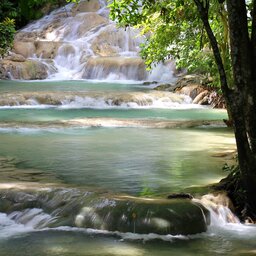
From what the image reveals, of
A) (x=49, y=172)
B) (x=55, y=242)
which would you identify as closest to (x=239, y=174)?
(x=55, y=242)

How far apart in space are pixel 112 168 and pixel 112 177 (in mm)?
693

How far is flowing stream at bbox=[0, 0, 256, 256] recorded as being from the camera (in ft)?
19.0

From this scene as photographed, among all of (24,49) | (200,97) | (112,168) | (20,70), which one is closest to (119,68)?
(20,70)

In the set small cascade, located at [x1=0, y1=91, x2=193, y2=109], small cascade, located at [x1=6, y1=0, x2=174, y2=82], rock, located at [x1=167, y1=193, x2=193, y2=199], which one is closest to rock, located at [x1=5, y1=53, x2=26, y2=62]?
small cascade, located at [x1=6, y1=0, x2=174, y2=82]

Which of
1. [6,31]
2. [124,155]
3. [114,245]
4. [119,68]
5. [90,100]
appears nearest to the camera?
[114,245]

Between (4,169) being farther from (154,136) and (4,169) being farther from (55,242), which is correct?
(154,136)

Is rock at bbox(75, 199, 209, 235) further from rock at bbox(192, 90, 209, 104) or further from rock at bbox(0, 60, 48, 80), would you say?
rock at bbox(0, 60, 48, 80)

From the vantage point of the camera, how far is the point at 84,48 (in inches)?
1289

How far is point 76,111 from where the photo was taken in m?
18.5

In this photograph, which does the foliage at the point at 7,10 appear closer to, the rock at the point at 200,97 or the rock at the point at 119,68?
the rock at the point at 200,97

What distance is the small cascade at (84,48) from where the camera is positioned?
2875 centimetres

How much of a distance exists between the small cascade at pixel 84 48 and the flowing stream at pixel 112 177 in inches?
317

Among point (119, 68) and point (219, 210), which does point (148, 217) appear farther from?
point (119, 68)

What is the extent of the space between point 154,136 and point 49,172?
4.48m
